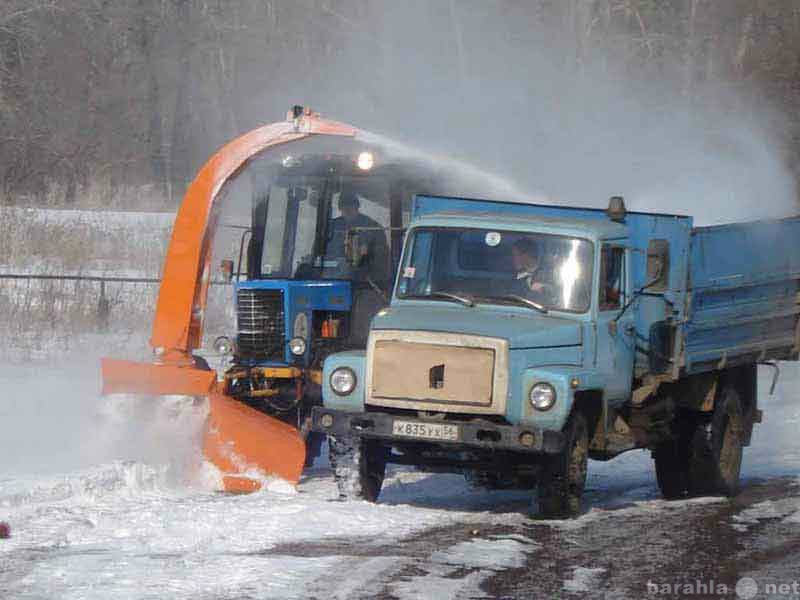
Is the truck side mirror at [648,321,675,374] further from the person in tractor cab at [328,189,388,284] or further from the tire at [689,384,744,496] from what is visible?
the person in tractor cab at [328,189,388,284]

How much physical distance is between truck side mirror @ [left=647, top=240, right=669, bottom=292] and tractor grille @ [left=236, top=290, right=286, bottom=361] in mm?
3628

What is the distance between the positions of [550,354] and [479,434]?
0.91 metres

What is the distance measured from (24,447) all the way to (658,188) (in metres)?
11.7

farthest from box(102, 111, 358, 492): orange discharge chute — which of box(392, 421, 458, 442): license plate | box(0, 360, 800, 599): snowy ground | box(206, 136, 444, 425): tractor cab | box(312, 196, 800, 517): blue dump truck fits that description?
box(392, 421, 458, 442): license plate

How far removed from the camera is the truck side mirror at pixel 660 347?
12820 mm

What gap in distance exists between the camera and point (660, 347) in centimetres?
1285

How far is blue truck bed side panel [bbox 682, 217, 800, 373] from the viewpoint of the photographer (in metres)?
13.2

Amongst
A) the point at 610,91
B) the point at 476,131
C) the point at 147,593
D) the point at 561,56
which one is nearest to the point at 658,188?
the point at 476,131

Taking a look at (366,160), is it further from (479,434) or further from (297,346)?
(479,434)

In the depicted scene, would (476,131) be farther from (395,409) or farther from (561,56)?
(395,409)

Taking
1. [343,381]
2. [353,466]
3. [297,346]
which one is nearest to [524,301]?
[343,381]

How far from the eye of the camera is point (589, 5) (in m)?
39.5

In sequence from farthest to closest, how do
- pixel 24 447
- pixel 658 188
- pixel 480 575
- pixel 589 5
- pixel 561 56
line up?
pixel 589 5 < pixel 561 56 < pixel 658 188 < pixel 24 447 < pixel 480 575
